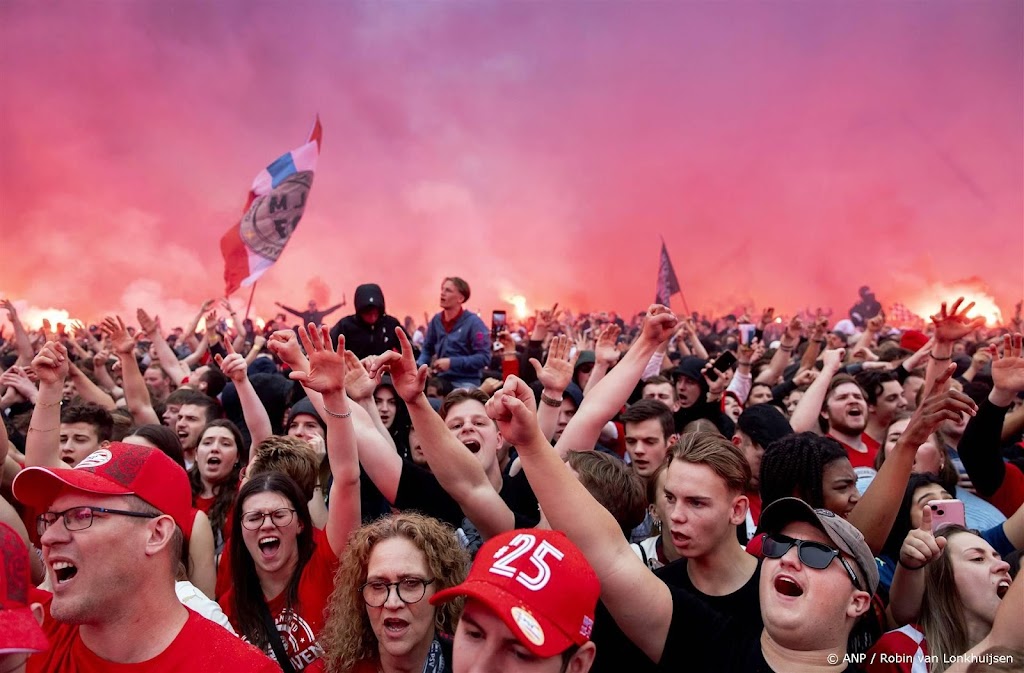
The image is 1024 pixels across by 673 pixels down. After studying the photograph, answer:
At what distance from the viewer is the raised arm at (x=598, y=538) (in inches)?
77.0

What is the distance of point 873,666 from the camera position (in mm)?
2129

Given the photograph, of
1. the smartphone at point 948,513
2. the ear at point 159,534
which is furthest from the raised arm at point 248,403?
the smartphone at point 948,513

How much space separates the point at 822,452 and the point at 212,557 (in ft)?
9.35

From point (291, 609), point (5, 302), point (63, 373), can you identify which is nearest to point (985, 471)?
point (291, 609)

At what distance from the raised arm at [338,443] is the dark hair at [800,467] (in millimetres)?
1817

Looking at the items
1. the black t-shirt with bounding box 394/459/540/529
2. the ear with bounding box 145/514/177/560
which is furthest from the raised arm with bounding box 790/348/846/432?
the ear with bounding box 145/514/177/560

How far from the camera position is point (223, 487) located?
395 centimetres

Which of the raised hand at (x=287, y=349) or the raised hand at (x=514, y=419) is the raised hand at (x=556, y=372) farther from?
the raised hand at (x=514, y=419)

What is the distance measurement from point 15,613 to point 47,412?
2.24m

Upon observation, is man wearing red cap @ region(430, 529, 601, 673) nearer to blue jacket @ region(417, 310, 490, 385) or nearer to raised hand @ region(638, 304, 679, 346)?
raised hand @ region(638, 304, 679, 346)

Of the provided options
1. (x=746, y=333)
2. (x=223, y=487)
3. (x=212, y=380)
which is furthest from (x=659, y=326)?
(x=746, y=333)

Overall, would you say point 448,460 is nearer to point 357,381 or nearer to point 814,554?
point 357,381

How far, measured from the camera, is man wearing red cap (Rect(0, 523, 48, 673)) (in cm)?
142

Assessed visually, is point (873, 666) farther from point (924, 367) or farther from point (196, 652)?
point (924, 367)
